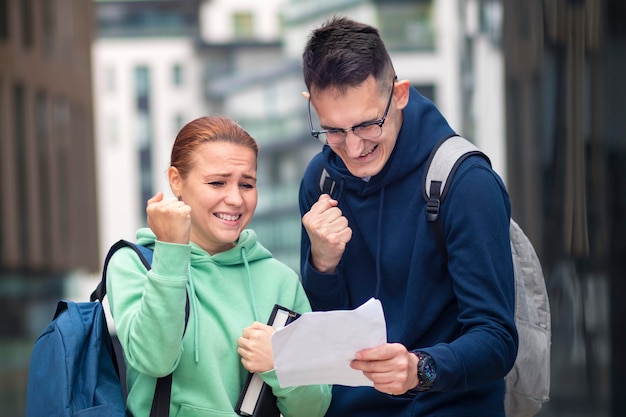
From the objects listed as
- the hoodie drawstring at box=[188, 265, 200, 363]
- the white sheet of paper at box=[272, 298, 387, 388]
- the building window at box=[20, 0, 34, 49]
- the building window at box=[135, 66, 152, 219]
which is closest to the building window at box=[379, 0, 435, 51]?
the building window at box=[135, 66, 152, 219]

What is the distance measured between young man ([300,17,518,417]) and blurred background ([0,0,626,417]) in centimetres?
37

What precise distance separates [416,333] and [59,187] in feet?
60.0

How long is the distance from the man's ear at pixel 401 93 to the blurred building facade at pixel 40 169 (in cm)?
1053

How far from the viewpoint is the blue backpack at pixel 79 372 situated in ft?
8.63

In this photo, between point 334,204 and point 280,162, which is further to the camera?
point 280,162

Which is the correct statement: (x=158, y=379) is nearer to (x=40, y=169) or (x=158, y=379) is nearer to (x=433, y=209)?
(x=433, y=209)

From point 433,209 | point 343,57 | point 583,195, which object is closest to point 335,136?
point 343,57

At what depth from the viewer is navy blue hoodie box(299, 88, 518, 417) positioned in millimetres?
2666

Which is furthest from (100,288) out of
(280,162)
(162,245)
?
(280,162)

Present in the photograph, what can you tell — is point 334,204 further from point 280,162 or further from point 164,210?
point 280,162

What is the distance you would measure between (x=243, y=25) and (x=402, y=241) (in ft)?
105

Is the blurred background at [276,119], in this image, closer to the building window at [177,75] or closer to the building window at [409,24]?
the building window at [409,24]

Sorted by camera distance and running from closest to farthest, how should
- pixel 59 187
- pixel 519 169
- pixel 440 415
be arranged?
1. pixel 440 415
2. pixel 519 169
3. pixel 59 187

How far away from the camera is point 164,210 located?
264cm
